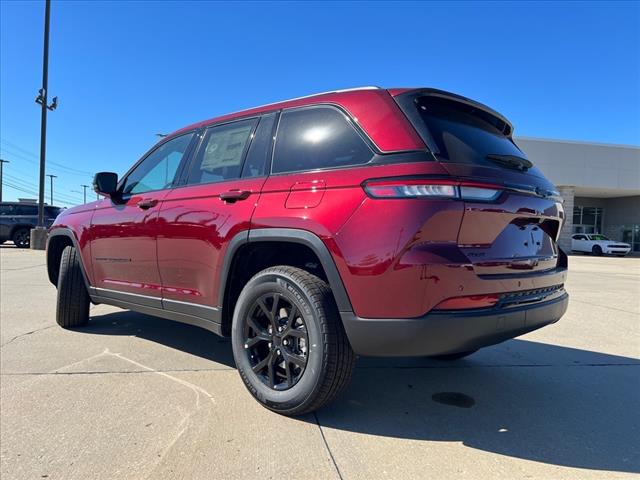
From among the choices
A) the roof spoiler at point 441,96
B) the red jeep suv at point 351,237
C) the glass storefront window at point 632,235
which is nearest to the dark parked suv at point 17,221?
the red jeep suv at point 351,237

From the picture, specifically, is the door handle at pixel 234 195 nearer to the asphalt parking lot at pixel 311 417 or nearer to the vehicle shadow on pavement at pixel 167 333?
the asphalt parking lot at pixel 311 417

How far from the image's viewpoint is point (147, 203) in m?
3.80

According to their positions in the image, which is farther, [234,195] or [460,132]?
[234,195]

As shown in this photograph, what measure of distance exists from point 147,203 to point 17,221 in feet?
57.4

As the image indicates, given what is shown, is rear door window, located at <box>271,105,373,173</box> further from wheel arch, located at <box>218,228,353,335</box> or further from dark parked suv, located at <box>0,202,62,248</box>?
dark parked suv, located at <box>0,202,62,248</box>

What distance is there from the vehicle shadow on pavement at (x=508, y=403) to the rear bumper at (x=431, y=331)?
21.8 inches

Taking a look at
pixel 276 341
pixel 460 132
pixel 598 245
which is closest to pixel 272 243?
pixel 276 341

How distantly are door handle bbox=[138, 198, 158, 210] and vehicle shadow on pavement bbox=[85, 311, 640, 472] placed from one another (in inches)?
53.2

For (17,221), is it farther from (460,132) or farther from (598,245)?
(598,245)

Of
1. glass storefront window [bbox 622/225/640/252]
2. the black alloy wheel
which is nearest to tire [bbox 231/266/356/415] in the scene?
the black alloy wheel

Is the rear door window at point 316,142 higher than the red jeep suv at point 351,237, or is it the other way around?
the rear door window at point 316,142

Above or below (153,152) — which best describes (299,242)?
below

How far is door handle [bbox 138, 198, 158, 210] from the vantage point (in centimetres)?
374

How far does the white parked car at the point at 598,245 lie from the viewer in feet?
96.6
